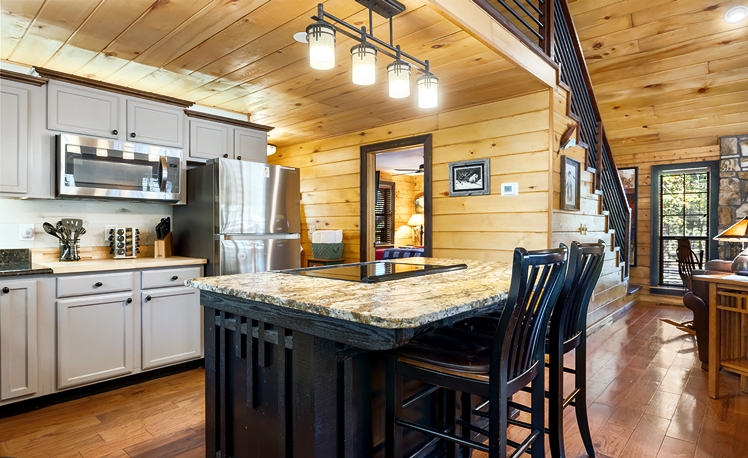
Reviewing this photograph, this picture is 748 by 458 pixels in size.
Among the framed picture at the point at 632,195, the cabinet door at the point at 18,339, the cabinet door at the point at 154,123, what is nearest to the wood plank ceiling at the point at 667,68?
the framed picture at the point at 632,195

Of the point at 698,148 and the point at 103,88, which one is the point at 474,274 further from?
the point at 698,148

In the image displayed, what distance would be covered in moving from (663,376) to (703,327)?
2.02 ft

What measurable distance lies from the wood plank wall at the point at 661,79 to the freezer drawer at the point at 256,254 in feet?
11.0

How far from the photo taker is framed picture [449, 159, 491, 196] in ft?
12.1

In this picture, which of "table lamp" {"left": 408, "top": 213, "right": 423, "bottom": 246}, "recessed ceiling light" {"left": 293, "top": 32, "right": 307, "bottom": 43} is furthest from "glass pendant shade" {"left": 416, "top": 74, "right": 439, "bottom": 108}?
"table lamp" {"left": 408, "top": 213, "right": 423, "bottom": 246}

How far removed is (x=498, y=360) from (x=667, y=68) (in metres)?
4.41

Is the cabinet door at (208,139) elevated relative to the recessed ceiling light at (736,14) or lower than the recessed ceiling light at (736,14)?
lower

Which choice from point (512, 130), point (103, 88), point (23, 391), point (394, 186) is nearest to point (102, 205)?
point (103, 88)

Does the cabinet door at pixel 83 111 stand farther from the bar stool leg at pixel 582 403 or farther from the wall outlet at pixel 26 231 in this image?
the bar stool leg at pixel 582 403

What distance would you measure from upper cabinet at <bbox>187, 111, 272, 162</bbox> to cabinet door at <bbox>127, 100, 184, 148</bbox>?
0.13m

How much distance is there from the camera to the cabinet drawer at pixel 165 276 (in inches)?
116

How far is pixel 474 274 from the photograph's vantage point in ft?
6.70

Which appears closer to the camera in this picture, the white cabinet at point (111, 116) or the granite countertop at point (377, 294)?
the granite countertop at point (377, 294)

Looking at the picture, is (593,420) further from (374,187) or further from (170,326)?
(374,187)
